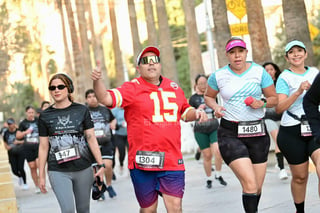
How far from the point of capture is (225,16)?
19.6 m

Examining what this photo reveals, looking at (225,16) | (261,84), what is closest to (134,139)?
(261,84)

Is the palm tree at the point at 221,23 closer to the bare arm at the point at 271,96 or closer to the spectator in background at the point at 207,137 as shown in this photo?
the spectator in background at the point at 207,137

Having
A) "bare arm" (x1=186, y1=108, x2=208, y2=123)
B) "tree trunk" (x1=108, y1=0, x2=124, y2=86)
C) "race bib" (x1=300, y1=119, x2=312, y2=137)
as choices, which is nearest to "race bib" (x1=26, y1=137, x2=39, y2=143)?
"race bib" (x1=300, y1=119, x2=312, y2=137)

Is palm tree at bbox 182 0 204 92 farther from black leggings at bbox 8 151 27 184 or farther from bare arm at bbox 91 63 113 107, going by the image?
bare arm at bbox 91 63 113 107

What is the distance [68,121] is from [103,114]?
577cm

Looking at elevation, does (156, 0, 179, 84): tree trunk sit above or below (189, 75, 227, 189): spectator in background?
above

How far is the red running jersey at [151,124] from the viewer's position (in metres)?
7.30

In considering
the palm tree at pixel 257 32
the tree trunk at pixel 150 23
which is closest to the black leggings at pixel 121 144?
the palm tree at pixel 257 32

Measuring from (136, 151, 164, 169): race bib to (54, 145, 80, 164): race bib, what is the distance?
122cm

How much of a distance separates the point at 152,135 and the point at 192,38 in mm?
20065

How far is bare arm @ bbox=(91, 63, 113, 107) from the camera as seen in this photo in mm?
6629

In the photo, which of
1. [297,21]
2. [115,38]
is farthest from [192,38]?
[115,38]

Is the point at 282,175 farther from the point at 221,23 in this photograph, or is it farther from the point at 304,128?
the point at 221,23

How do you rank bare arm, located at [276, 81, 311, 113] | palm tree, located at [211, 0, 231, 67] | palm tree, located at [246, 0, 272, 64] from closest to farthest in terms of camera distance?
bare arm, located at [276, 81, 311, 113] → palm tree, located at [246, 0, 272, 64] → palm tree, located at [211, 0, 231, 67]
